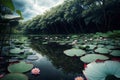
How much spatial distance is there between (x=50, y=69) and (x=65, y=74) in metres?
0.35

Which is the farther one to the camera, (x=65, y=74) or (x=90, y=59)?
(x=90, y=59)

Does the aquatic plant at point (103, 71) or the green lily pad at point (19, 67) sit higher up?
the aquatic plant at point (103, 71)

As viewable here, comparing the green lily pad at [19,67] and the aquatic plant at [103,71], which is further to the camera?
the green lily pad at [19,67]

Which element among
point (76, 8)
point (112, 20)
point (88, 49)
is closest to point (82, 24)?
point (76, 8)

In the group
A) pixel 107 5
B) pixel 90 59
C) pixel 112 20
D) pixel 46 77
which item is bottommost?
pixel 46 77

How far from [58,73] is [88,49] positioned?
146cm

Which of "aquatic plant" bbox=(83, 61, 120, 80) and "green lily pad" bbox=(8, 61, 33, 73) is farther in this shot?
"green lily pad" bbox=(8, 61, 33, 73)

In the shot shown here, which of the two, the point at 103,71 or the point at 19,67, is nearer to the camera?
the point at 103,71

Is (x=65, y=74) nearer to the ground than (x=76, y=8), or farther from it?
nearer to the ground

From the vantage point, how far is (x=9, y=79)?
1458 mm

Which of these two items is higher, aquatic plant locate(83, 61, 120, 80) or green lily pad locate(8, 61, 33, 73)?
aquatic plant locate(83, 61, 120, 80)

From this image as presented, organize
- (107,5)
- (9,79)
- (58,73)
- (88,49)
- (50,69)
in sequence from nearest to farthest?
(9,79)
(58,73)
(50,69)
(88,49)
(107,5)

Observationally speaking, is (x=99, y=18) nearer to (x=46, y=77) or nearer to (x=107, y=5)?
(x=107, y=5)

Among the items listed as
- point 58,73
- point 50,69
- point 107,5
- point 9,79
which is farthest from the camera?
point 107,5
